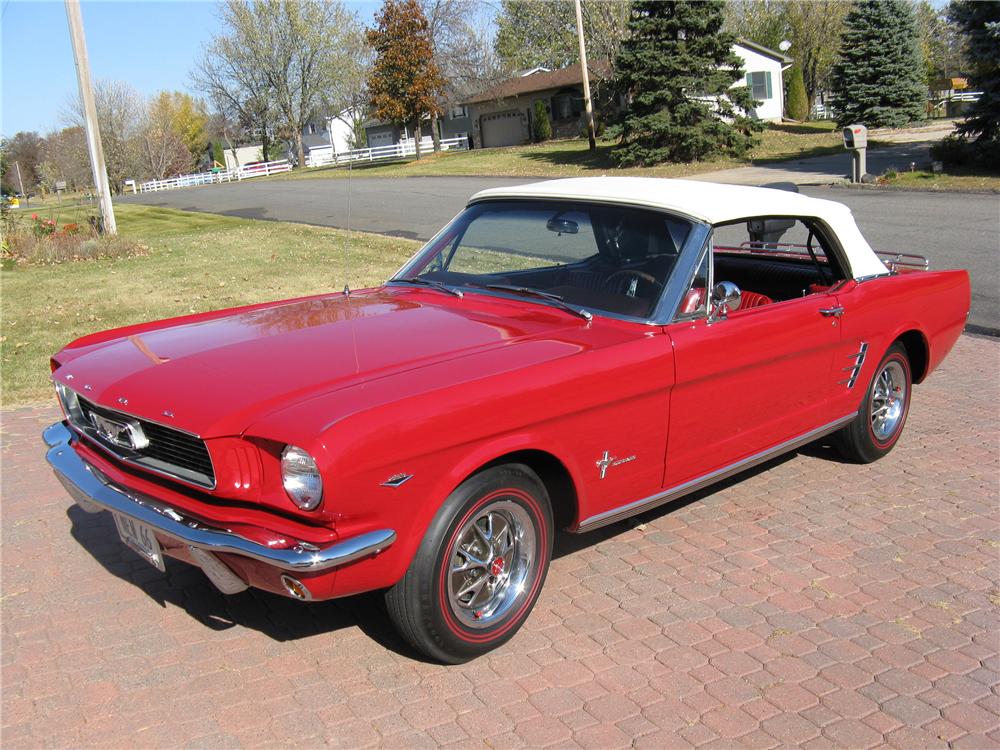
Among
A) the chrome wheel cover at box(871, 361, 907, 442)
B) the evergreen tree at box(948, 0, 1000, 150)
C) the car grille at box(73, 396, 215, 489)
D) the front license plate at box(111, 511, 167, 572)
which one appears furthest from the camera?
the evergreen tree at box(948, 0, 1000, 150)

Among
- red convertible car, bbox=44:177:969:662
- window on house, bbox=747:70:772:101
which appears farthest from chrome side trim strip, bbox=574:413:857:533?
window on house, bbox=747:70:772:101

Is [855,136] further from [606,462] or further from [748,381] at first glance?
[606,462]

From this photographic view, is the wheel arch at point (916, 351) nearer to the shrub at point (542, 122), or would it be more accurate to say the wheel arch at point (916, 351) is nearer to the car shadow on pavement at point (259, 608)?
the car shadow on pavement at point (259, 608)

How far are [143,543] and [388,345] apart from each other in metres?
1.21

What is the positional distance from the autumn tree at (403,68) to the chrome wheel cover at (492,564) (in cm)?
3688

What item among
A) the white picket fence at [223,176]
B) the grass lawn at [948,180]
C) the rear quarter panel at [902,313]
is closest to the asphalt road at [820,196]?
the grass lawn at [948,180]

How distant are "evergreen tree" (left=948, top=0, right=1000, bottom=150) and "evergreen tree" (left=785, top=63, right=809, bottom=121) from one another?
93.5 feet

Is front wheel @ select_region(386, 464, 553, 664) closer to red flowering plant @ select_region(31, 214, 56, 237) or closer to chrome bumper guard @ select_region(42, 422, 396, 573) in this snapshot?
chrome bumper guard @ select_region(42, 422, 396, 573)

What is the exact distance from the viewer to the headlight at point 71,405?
404 cm

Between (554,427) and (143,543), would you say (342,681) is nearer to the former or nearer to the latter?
(143,543)

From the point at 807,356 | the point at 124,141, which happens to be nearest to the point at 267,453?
the point at 807,356

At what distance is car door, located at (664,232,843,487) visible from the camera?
4133mm

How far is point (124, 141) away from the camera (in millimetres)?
55562

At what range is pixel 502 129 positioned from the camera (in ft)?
175
